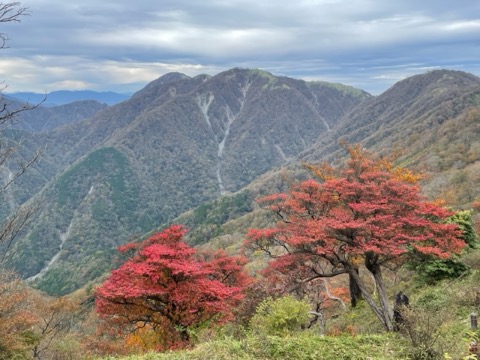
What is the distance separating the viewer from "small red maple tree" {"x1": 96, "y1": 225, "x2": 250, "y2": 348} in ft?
58.9

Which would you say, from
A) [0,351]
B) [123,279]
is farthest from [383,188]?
[0,351]

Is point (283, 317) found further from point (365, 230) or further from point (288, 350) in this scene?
point (365, 230)

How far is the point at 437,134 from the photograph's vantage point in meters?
142

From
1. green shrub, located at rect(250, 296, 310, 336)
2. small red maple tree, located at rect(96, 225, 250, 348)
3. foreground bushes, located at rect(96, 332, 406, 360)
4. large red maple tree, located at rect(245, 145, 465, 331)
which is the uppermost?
large red maple tree, located at rect(245, 145, 465, 331)

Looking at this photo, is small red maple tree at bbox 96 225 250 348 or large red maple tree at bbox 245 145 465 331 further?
small red maple tree at bbox 96 225 250 348

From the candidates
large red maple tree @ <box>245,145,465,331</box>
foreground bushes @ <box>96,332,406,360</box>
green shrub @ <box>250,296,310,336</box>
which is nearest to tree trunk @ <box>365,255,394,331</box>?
large red maple tree @ <box>245,145,465,331</box>

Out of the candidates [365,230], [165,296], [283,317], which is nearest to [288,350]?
[283,317]

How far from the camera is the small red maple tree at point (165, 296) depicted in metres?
17.9

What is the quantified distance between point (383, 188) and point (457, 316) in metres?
5.98

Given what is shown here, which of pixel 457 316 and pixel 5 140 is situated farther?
pixel 457 316

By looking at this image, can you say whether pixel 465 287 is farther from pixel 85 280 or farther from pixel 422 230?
pixel 85 280

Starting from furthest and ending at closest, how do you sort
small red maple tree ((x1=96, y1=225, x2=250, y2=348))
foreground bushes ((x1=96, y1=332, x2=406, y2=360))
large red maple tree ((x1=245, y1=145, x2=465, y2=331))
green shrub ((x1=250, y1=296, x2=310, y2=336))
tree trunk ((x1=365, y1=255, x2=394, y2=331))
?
small red maple tree ((x1=96, y1=225, x2=250, y2=348)) → large red maple tree ((x1=245, y1=145, x2=465, y2=331)) → tree trunk ((x1=365, y1=255, x2=394, y2=331)) → green shrub ((x1=250, y1=296, x2=310, y2=336)) → foreground bushes ((x1=96, y1=332, x2=406, y2=360))

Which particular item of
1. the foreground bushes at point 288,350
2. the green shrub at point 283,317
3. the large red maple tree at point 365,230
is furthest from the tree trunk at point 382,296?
the foreground bushes at point 288,350

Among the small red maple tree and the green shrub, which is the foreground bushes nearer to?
the green shrub
